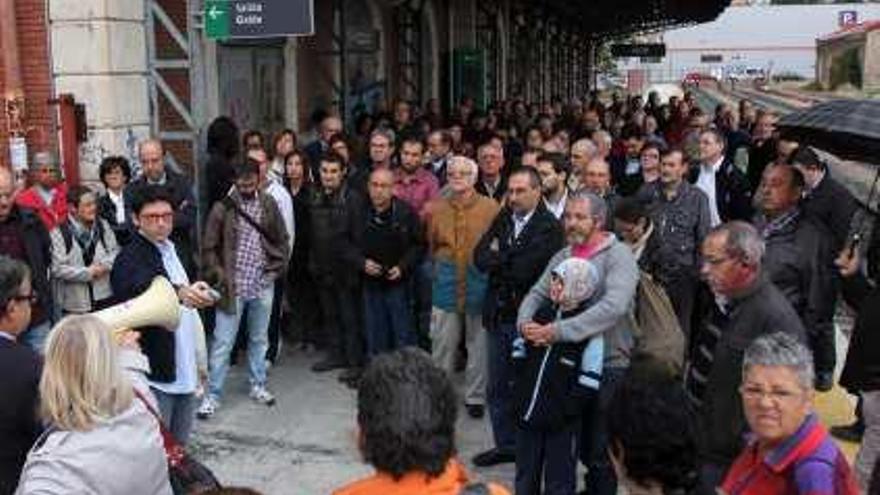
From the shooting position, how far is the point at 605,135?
10422mm

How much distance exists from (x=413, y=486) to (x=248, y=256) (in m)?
5.05

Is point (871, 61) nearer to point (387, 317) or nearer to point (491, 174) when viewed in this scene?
point (491, 174)

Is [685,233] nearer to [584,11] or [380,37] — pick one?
[380,37]

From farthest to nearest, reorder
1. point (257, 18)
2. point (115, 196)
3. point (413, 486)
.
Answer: point (257, 18)
point (115, 196)
point (413, 486)

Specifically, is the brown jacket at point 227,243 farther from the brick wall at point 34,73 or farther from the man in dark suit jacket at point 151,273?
the brick wall at point 34,73

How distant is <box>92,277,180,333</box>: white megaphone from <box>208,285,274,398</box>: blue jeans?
2.31 m

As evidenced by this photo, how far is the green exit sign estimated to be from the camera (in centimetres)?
828

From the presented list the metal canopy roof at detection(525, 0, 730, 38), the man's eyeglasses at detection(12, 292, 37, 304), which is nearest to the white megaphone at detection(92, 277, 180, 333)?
the man's eyeglasses at detection(12, 292, 37, 304)

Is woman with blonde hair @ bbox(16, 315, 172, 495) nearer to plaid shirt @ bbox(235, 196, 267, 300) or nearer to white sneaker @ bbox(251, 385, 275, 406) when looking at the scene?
plaid shirt @ bbox(235, 196, 267, 300)

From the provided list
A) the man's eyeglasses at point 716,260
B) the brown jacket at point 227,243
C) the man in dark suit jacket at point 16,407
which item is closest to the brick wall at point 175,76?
the brown jacket at point 227,243

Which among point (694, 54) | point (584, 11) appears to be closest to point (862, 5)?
point (694, 54)

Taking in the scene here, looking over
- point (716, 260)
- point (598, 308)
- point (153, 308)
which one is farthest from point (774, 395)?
point (153, 308)

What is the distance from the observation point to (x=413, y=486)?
2631 mm

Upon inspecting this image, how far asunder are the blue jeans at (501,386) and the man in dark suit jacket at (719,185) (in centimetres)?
297
